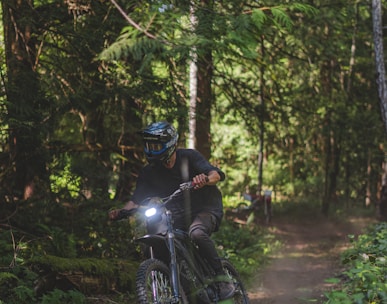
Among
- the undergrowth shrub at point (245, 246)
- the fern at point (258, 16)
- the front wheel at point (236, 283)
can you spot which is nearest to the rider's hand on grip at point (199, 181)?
the front wheel at point (236, 283)

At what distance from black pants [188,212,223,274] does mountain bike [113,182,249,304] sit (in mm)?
84

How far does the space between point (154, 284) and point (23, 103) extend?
413 cm

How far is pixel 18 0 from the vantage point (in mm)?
9180

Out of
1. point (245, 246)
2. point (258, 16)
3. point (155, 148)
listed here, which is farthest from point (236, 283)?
point (245, 246)

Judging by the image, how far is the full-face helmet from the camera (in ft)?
18.7

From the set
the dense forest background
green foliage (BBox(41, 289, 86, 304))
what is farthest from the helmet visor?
green foliage (BBox(41, 289, 86, 304))

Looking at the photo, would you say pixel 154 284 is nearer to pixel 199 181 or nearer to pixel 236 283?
pixel 199 181

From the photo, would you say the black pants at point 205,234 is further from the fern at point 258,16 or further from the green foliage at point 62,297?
the fern at point 258,16

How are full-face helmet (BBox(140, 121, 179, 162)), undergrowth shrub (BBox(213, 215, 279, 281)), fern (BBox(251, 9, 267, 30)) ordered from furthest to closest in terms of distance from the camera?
1. undergrowth shrub (BBox(213, 215, 279, 281))
2. fern (BBox(251, 9, 267, 30))
3. full-face helmet (BBox(140, 121, 179, 162))

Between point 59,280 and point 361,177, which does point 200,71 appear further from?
point 361,177

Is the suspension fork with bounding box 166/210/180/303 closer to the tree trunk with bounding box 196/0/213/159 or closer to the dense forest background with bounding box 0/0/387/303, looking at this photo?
the dense forest background with bounding box 0/0/387/303

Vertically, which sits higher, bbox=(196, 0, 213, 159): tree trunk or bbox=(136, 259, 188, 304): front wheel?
bbox=(196, 0, 213, 159): tree trunk

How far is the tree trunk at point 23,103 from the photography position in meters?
8.13

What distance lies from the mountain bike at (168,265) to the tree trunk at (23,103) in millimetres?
3017
